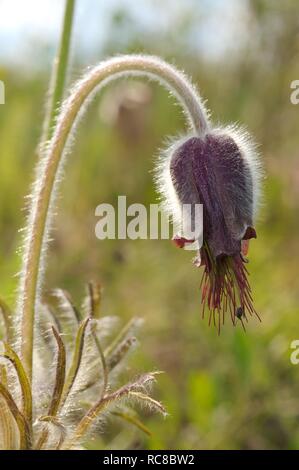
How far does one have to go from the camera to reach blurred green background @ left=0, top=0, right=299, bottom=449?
346cm

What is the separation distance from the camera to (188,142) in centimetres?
224

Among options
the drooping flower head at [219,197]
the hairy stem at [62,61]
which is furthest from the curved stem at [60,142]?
the hairy stem at [62,61]

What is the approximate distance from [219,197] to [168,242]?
2646mm

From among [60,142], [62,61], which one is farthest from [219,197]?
[62,61]

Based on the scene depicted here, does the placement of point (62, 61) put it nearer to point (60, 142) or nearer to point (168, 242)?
point (60, 142)

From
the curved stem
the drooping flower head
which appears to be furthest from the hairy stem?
the drooping flower head

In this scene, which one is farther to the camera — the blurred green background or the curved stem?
the blurred green background

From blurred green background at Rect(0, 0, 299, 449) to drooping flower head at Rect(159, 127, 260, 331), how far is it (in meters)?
0.81

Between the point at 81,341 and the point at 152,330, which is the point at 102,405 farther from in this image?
the point at 152,330

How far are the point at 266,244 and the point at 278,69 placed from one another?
197 cm

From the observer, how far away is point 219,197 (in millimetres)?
2148

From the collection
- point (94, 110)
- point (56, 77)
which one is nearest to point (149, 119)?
point (94, 110)

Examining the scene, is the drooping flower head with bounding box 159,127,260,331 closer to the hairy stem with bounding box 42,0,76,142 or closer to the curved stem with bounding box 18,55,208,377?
the curved stem with bounding box 18,55,208,377

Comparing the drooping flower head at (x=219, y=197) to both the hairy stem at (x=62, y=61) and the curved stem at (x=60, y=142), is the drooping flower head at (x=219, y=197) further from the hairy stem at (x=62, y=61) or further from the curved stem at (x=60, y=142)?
the hairy stem at (x=62, y=61)
